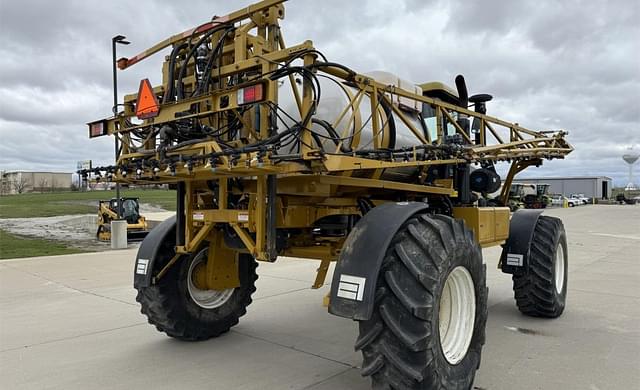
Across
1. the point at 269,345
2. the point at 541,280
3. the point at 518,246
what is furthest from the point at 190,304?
the point at 541,280

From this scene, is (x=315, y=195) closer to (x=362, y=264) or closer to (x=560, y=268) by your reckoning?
(x=362, y=264)

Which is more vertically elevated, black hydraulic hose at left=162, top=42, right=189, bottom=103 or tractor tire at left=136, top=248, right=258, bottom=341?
black hydraulic hose at left=162, top=42, right=189, bottom=103

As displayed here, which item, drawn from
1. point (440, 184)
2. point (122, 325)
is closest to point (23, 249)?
point (122, 325)

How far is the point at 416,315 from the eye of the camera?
3273 millimetres

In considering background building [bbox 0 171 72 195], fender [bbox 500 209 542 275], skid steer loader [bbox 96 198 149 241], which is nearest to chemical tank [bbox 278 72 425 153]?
fender [bbox 500 209 542 275]

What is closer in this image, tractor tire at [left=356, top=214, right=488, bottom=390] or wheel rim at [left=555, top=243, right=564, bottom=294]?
tractor tire at [left=356, top=214, right=488, bottom=390]

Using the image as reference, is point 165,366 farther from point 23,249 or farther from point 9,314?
point 23,249

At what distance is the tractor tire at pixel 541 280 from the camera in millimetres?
6145

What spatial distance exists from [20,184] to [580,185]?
9281cm

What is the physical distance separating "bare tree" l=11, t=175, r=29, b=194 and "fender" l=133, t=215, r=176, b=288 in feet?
282

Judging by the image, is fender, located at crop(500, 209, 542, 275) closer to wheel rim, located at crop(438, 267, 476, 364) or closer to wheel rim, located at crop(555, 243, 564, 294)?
wheel rim, located at crop(555, 243, 564, 294)

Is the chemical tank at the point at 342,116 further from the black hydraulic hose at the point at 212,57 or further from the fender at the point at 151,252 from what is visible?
the fender at the point at 151,252

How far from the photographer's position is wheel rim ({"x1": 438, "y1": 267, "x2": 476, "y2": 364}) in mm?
3984

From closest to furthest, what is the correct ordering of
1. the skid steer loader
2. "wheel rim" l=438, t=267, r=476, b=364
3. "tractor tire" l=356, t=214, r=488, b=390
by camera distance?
"tractor tire" l=356, t=214, r=488, b=390 → "wheel rim" l=438, t=267, r=476, b=364 → the skid steer loader
